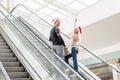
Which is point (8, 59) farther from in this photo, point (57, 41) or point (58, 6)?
point (58, 6)

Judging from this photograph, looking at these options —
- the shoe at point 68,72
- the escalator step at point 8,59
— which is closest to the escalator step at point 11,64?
the escalator step at point 8,59

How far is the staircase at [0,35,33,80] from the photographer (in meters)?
7.09

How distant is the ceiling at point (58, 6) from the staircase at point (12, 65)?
7.29m

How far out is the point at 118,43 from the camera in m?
15.9

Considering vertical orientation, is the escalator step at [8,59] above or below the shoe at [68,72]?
above

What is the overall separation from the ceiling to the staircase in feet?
A: 23.9

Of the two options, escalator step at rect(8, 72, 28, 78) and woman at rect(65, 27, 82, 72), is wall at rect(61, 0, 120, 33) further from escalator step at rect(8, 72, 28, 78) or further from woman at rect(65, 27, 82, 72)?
escalator step at rect(8, 72, 28, 78)

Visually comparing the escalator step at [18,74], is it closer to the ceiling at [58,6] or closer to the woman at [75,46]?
the woman at [75,46]

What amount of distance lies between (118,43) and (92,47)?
106 inches

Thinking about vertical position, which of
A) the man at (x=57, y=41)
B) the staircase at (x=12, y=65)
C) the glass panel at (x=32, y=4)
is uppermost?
the glass panel at (x=32, y=4)

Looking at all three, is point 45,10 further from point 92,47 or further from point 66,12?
point 92,47

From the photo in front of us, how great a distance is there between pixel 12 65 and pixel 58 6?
9820 millimetres

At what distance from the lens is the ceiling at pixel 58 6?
1611 centimetres

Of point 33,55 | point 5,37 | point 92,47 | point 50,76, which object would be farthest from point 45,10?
point 50,76
